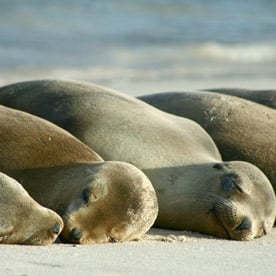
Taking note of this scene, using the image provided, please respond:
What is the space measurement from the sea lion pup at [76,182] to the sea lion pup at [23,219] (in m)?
0.14

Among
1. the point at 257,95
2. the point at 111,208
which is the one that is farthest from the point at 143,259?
the point at 257,95

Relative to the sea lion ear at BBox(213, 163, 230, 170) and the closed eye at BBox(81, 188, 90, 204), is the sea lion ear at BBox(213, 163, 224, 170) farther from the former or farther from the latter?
the closed eye at BBox(81, 188, 90, 204)

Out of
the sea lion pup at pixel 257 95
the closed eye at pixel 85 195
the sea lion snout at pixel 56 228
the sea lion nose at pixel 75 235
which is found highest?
the closed eye at pixel 85 195

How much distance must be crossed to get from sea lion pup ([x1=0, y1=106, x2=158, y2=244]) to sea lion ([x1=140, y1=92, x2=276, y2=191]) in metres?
1.37

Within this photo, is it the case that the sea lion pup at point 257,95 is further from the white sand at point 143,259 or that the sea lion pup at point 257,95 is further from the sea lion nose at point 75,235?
the sea lion nose at point 75,235

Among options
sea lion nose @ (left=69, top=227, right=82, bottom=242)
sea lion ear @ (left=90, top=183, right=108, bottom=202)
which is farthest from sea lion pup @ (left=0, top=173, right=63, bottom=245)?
sea lion ear @ (left=90, top=183, right=108, bottom=202)

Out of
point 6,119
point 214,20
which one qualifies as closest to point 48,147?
point 6,119

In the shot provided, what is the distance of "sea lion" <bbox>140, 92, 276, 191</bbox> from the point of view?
7.23 metres

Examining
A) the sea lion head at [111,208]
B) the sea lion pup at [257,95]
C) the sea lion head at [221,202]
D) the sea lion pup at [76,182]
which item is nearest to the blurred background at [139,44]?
the sea lion pup at [257,95]

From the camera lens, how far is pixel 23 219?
17.7 ft

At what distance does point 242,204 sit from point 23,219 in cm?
144

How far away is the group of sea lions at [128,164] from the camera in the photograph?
5578 mm

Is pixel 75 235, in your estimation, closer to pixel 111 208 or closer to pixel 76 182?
pixel 111 208

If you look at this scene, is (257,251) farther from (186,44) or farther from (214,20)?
(214,20)
